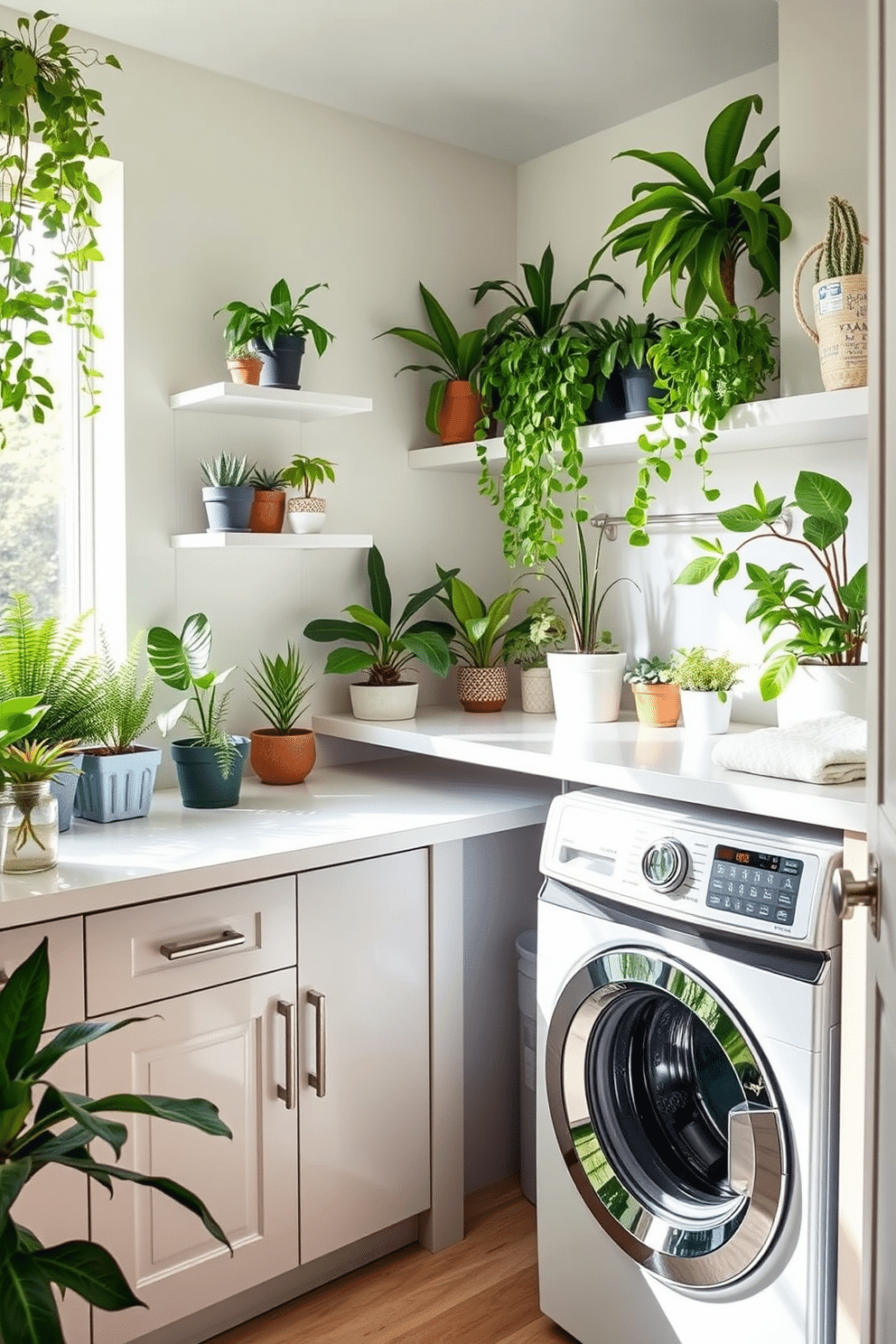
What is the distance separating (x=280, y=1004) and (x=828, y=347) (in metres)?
1.49

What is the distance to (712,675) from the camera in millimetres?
2342

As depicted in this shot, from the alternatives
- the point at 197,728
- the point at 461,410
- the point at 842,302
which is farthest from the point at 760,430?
the point at 197,728

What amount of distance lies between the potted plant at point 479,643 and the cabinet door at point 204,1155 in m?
0.99

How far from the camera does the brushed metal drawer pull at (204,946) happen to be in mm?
1897

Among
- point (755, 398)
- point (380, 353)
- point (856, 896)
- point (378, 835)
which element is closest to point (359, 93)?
point (380, 353)

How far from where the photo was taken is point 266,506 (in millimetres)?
2539

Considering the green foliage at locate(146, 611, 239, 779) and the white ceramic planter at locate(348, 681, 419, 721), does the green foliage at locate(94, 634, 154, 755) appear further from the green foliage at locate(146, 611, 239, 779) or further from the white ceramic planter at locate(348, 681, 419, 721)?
the white ceramic planter at locate(348, 681, 419, 721)

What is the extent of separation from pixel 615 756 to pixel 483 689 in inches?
29.3

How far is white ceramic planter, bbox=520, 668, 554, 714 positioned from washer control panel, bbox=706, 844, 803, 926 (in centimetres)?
106

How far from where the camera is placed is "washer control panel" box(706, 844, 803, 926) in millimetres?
1677

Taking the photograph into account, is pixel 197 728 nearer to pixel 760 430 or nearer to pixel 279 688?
pixel 279 688

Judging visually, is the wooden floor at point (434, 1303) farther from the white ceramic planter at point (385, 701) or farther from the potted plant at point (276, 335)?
the potted plant at point (276, 335)

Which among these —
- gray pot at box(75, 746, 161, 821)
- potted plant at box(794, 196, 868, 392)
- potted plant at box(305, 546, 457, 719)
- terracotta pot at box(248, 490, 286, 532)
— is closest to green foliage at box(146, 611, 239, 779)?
gray pot at box(75, 746, 161, 821)

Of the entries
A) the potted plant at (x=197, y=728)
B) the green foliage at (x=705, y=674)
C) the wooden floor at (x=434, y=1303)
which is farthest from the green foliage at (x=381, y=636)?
the wooden floor at (x=434, y=1303)
